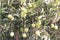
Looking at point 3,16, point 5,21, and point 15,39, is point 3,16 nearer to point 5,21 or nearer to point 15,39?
point 5,21

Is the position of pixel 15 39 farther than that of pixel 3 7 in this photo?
Yes

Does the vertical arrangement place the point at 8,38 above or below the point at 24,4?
below

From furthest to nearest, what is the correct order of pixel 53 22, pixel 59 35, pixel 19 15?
pixel 59 35, pixel 53 22, pixel 19 15

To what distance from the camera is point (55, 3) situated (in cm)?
182

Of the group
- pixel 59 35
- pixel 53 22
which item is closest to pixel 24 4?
pixel 53 22

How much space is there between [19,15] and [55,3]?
0.39 metres

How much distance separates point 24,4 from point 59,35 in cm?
53

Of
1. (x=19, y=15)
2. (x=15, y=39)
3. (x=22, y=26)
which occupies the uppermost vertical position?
(x=19, y=15)

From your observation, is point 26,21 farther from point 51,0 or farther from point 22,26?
point 51,0

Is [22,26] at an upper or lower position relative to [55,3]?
lower

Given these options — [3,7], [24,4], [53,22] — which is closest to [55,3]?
[53,22]

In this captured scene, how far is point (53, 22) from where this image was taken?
181cm

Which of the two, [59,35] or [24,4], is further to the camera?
[59,35]

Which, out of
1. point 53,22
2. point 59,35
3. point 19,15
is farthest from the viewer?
point 59,35
